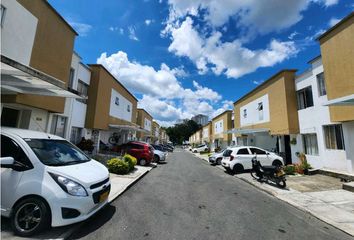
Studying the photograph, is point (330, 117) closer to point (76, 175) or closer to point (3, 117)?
point (76, 175)

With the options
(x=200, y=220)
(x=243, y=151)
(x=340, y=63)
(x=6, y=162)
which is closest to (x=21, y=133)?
(x=6, y=162)

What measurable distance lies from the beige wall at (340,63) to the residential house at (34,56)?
531 inches

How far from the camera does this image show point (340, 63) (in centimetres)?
1078

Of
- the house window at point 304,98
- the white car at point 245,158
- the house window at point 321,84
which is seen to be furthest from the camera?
the house window at point 304,98

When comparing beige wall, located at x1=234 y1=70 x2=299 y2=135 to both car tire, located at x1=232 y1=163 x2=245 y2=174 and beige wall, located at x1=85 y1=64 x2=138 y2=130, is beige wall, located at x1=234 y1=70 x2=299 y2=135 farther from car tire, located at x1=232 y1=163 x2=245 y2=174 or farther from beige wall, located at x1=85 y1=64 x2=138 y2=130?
beige wall, located at x1=85 y1=64 x2=138 y2=130

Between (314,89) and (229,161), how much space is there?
7877mm

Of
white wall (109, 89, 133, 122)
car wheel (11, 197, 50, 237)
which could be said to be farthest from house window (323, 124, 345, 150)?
white wall (109, 89, 133, 122)

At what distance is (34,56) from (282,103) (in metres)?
17.4

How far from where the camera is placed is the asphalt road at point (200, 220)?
424cm

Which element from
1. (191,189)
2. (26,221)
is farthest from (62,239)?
(191,189)

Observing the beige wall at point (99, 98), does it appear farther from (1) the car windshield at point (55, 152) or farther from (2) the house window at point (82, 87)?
(1) the car windshield at point (55, 152)

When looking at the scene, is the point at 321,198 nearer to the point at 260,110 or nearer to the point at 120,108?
the point at 260,110

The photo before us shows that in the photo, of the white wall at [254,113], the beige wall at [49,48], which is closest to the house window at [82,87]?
the beige wall at [49,48]

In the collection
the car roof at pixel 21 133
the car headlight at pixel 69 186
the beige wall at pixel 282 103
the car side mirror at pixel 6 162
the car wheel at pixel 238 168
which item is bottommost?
the car wheel at pixel 238 168
